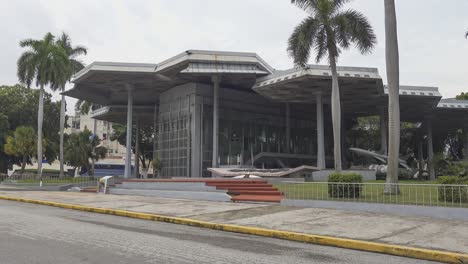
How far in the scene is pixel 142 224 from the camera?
13.4 m

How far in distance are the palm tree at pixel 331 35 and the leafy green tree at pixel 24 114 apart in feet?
144

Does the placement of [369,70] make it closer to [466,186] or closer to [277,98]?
[277,98]

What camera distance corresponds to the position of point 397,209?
14.4 m

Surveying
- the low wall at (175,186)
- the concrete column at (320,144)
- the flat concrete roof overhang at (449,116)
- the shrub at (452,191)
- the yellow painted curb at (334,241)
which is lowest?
the yellow painted curb at (334,241)

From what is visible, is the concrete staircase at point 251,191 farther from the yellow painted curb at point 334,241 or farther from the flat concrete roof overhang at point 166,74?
the flat concrete roof overhang at point 166,74

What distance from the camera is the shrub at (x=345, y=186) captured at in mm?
16422

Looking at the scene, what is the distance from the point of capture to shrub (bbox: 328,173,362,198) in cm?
1642

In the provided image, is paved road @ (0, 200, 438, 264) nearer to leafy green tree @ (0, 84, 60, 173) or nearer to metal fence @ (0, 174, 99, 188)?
metal fence @ (0, 174, 99, 188)

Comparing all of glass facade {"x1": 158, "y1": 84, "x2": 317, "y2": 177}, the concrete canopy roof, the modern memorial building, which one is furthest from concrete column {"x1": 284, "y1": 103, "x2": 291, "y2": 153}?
the concrete canopy roof

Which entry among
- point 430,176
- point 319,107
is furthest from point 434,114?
point 319,107

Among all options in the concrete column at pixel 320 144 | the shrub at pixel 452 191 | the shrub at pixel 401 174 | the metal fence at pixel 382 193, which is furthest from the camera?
the shrub at pixel 401 174

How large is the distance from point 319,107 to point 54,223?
100ft

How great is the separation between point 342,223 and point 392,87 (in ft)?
29.5

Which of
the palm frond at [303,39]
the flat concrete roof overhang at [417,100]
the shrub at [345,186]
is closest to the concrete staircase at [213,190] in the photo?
the shrub at [345,186]
